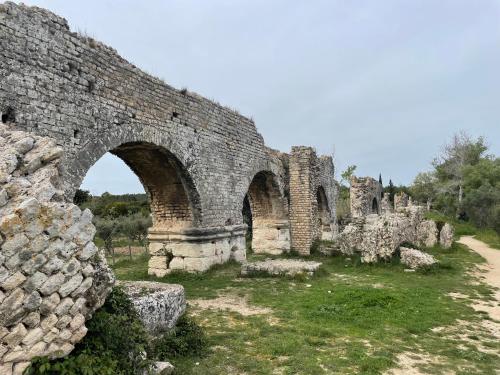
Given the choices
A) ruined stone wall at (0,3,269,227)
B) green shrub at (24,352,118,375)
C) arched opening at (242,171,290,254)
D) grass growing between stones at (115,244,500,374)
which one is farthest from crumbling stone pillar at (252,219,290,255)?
green shrub at (24,352,118,375)

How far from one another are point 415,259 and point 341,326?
5.89 meters

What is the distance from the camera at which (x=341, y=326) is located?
244 inches

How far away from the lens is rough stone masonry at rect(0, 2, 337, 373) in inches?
127

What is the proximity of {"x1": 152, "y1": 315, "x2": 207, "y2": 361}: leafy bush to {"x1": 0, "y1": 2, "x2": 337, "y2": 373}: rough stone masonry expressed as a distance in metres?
1.28

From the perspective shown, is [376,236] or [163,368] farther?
[376,236]

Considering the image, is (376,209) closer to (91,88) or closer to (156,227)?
(156,227)

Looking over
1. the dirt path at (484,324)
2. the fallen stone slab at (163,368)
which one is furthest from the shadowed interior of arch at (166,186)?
the dirt path at (484,324)

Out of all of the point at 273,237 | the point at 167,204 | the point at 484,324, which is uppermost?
the point at 167,204

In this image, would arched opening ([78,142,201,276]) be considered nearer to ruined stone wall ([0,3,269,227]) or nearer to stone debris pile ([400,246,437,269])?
ruined stone wall ([0,3,269,227])

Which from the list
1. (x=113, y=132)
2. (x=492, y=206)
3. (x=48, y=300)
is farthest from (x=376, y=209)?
(x=48, y=300)

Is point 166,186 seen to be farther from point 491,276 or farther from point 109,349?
point 491,276

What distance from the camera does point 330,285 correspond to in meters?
9.27

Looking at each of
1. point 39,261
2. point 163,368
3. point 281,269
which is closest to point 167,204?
point 281,269

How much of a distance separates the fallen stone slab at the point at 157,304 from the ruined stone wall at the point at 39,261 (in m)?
1.01
